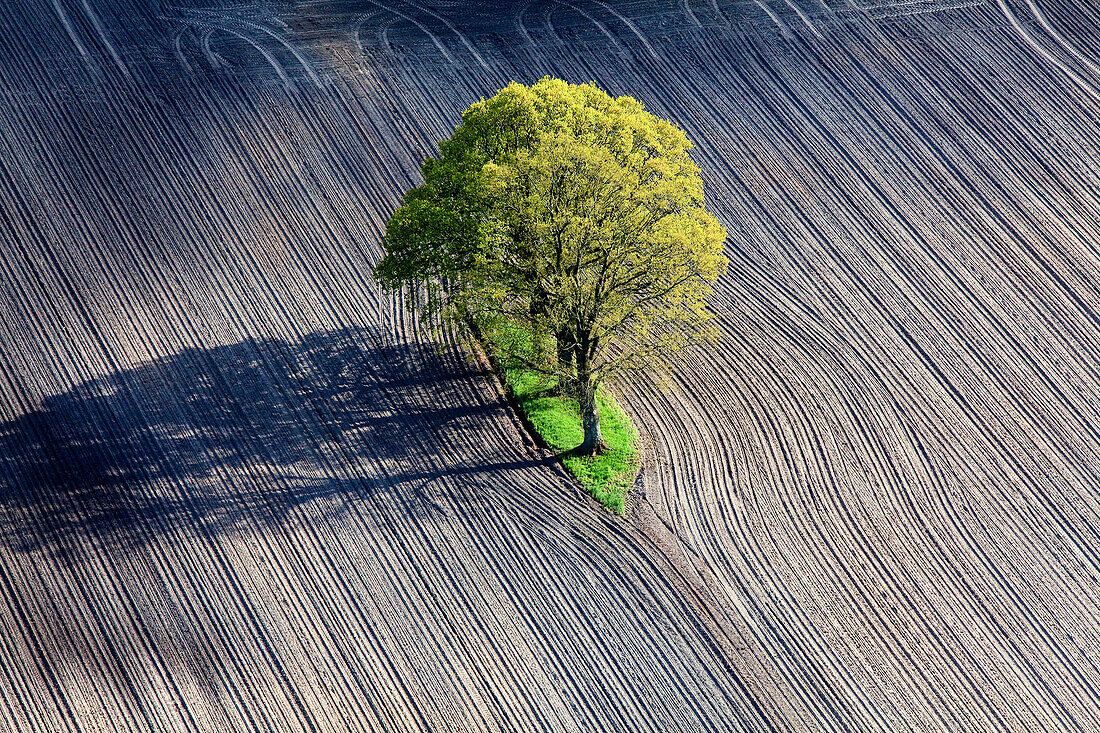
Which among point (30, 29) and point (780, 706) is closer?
point (780, 706)

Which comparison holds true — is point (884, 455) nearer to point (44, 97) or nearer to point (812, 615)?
point (812, 615)

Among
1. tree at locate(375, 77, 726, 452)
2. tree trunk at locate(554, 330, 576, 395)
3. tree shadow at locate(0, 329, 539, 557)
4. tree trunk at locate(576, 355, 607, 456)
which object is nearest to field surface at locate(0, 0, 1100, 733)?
tree shadow at locate(0, 329, 539, 557)

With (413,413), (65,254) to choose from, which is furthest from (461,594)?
(65,254)

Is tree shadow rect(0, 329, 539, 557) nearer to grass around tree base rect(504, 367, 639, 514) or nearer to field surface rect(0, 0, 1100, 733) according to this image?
field surface rect(0, 0, 1100, 733)

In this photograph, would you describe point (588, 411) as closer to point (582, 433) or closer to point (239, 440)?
point (582, 433)

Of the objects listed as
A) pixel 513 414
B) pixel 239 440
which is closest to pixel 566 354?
pixel 513 414

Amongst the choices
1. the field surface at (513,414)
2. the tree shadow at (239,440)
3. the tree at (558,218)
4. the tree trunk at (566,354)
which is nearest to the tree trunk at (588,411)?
the tree trunk at (566,354)
